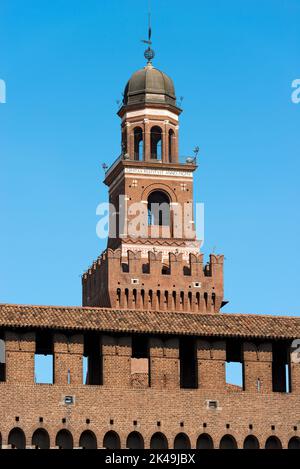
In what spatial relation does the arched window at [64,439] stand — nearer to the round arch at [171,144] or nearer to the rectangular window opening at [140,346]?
the rectangular window opening at [140,346]

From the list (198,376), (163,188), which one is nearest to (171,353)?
(198,376)

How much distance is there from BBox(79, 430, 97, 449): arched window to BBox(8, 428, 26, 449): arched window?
2.31 metres

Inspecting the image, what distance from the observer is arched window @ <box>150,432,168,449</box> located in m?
89.1

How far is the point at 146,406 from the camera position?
293 ft

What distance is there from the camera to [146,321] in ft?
299

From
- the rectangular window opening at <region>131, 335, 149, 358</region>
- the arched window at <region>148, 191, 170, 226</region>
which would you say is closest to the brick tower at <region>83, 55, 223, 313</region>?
the arched window at <region>148, 191, 170, 226</region>

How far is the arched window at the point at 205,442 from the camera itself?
89.6 metres

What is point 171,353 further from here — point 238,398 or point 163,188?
point 163,188

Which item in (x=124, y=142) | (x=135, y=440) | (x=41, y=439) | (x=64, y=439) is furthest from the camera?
(x=124, y=142)

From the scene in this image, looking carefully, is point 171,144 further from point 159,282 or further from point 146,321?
point 146,321

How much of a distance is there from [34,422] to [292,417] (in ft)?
35.4

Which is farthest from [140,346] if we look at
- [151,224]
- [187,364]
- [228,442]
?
[151,224]

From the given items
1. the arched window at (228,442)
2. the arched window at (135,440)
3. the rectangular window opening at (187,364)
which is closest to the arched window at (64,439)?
the arched window at (135,440)

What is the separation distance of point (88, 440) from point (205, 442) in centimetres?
A: 482
